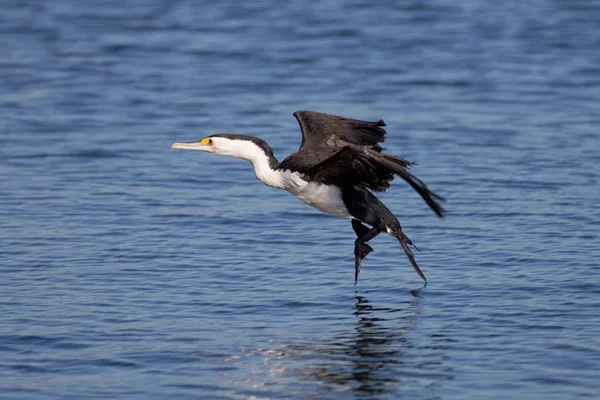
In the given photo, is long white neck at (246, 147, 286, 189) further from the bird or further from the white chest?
the white chest

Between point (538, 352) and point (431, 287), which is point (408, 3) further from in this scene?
point (538, 352)

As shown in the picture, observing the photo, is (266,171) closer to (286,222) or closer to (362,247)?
(362,247)

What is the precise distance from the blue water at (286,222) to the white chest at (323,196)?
673mm

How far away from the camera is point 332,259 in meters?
10.8

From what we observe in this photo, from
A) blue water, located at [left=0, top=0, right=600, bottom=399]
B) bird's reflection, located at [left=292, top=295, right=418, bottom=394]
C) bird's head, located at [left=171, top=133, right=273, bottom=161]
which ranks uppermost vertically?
bird's head, located at [left=171, top=133, right=273, bottom=161]

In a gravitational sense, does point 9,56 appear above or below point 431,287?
above

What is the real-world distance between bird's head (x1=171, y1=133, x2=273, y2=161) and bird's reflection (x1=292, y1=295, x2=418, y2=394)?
Answer: 1.52 metres

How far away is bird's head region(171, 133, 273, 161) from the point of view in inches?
387

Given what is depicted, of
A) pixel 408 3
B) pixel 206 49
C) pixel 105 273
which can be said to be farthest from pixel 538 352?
pixel 408 3

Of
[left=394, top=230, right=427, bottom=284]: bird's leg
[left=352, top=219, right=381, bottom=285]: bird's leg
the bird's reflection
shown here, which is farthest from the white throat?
Answer: the bird's reflection

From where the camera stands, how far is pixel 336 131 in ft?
34.2

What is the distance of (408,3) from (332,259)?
617 inches

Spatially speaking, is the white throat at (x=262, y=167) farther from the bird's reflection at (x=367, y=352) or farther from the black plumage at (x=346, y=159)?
the bird's reflection at (x=367, y=352)

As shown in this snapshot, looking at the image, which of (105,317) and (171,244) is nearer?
(105,317)
